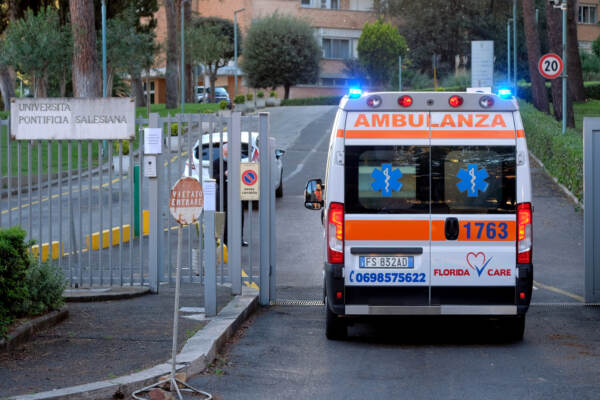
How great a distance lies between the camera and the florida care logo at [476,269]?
8797mm

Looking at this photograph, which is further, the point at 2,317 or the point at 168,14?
the point at 168,14

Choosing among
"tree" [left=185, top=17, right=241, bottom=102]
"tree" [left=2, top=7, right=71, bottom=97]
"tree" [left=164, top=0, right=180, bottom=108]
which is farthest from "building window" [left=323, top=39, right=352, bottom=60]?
"tree" [left=2, top=7, right=71, bottom=97]

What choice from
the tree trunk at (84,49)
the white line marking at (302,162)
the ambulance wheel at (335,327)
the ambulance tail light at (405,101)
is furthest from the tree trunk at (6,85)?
the ambulance tail light at (405,101)

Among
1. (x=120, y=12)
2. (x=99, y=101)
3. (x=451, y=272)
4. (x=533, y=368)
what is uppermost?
(x=120, y=12)

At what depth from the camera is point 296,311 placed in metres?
11.1

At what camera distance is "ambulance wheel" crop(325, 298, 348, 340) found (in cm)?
917

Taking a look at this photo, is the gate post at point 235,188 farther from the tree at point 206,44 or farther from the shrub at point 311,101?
the shrub at point 311,101

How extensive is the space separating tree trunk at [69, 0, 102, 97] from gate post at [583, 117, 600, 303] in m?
21.2

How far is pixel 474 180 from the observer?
28.9ft

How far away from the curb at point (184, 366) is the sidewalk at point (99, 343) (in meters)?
0.14

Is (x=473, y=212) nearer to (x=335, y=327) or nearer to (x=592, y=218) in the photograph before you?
(x=335, y=327)

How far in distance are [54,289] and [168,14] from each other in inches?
1736

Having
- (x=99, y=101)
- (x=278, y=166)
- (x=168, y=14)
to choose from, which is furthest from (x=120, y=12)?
(x=99, y=101)

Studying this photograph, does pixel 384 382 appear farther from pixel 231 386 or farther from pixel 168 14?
pixel 168 14
